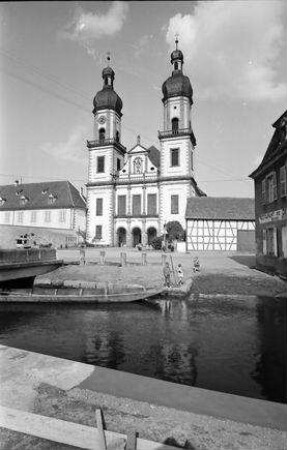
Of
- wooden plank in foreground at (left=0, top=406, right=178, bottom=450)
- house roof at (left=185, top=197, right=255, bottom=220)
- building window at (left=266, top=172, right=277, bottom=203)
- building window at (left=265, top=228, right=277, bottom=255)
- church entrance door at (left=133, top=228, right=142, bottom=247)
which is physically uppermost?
house roof at (left=185, top=197, right=255, bottom=220)

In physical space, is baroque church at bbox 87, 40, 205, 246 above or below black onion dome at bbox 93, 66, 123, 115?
below

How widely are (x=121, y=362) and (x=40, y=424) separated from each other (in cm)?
514

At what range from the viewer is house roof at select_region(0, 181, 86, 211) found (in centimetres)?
5253

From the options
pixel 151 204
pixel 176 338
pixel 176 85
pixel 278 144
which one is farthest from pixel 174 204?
pixel 176 338

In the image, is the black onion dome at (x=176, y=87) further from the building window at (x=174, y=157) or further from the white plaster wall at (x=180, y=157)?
the building window at (x=174, y=157)

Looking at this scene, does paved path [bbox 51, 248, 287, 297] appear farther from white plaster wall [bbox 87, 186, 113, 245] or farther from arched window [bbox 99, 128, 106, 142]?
arched window [bbox 99, 128, 106, 142]

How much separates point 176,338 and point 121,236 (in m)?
36.3

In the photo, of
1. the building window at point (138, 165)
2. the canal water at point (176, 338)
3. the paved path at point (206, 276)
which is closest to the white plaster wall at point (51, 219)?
the building window at point (138, 165)

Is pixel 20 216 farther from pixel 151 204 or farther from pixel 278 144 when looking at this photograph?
pixel 278 144

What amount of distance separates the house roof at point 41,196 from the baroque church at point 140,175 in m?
6.78

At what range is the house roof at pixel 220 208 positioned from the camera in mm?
38188

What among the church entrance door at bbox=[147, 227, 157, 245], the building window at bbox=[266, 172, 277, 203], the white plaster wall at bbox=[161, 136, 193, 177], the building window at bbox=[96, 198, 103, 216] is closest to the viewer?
the building window at bbox=[266, 172, 277, 203]

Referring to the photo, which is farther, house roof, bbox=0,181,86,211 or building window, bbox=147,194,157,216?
house roof, bbox=0,181,86,211

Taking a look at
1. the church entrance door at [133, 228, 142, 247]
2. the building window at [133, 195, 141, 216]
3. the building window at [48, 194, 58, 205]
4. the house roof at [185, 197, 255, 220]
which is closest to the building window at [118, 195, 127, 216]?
the building window at [133, 195, 141, 216]
